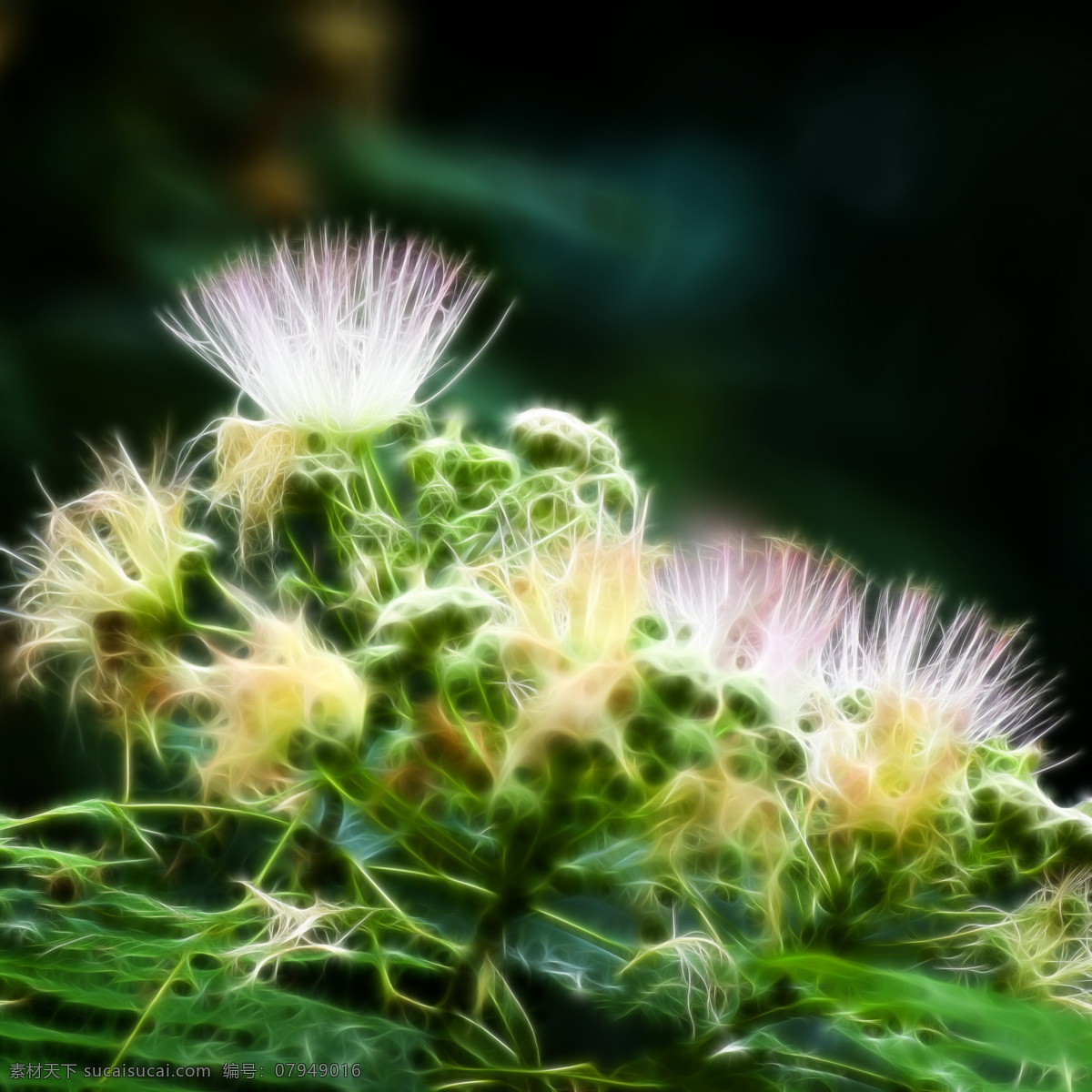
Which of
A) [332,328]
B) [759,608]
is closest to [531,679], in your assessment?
[759,608]

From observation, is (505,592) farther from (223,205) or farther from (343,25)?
(343,25)

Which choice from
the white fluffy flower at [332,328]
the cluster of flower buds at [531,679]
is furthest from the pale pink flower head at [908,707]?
the white fluffy flower at [332,328]

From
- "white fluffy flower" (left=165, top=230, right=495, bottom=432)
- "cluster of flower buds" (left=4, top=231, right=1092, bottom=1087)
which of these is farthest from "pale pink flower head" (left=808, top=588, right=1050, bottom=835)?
"white fluffy flower" (left=165, top=230, right=495, bottom=432)

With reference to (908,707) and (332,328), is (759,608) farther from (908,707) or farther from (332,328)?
(332,328)

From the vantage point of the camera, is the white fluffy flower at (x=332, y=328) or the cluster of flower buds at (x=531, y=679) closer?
the cluster of flower buds at (x=531, y=679)

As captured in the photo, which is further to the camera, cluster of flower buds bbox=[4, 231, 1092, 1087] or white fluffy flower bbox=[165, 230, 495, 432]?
white fluffy flower bbox=[165, 230, 495, 432]

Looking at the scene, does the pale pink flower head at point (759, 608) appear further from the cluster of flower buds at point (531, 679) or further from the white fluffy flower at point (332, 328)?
the white fluffy flower at point (332, 328)

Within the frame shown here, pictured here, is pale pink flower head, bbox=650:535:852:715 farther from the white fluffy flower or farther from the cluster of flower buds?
the white fluffy flower

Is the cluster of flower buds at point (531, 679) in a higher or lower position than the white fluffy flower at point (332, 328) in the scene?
lower
